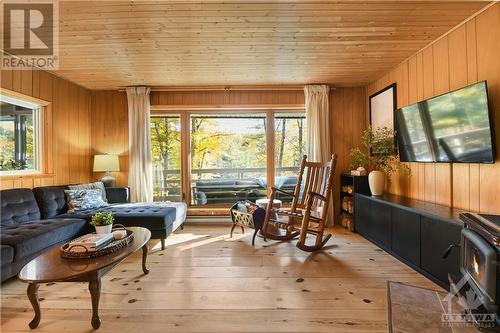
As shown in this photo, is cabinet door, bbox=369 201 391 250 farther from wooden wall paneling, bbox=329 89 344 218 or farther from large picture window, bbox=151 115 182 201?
large picture window, bbox=151 115 182 201

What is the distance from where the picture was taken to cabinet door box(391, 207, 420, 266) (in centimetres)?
218

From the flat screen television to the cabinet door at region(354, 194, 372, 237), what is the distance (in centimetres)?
75

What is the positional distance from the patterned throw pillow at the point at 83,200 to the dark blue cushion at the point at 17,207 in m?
0.36

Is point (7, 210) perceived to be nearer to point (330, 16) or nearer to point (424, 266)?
point (330, 16)

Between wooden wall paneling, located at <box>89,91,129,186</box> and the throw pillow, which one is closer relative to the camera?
the throw pillow

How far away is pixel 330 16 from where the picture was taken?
2.12 metres

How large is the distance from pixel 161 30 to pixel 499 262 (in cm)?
302

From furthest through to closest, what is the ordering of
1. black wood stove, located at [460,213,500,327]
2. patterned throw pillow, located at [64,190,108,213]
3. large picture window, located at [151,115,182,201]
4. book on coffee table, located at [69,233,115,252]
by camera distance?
large picture window, located at [151,115,182,201], patterned throw pillow, located at [64,190,108,213], book on coffee table, located at [69,233,115,252], black wood stove, located at [460,213,500,327]

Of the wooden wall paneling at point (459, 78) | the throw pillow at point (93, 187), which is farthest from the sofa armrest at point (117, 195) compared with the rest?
the wooden wall paneling at point (459, 78)

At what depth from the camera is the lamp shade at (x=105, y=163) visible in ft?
12.1

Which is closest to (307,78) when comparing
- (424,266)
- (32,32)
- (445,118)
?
(445,118)

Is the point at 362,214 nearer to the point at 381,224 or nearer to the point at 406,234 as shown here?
the point at 381,224

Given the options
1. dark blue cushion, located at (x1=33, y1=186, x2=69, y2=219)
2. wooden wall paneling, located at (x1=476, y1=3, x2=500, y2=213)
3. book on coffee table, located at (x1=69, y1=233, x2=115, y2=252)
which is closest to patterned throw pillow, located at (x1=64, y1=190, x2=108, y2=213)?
dark blue cushion, located at (x1=33, y1=186, x2=69, y2=219)

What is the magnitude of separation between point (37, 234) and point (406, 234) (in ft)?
11.1
